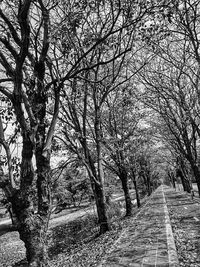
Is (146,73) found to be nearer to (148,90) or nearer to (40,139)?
A: (148,90)

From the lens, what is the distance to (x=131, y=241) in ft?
32.5

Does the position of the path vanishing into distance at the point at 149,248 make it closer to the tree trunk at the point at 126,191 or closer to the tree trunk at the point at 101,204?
the tree trunk at the point at 101,204

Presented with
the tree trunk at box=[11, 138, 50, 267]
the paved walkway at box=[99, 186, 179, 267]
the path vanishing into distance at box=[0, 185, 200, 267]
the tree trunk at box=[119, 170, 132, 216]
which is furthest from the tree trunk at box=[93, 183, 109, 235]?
the tree trunk at box=[11, 138, 50, 267]

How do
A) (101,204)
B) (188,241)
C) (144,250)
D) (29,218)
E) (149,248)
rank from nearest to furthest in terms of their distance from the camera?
(29,218), (144,250), (149,248), (188,241), (101,204)

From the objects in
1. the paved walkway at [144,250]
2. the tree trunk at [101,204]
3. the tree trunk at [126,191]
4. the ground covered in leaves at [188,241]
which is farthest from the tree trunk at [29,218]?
the tree trunk at [126,191]

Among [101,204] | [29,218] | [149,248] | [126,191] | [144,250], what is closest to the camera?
[29,218]

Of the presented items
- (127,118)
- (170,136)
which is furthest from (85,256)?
(170,136)

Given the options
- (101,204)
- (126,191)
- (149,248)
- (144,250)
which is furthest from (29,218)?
(126,191)

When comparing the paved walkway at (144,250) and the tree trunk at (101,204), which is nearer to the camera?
the paved walkway at (144,250)

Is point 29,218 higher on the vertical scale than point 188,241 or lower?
higher

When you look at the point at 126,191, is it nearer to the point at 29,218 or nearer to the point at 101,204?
the point at 101,204

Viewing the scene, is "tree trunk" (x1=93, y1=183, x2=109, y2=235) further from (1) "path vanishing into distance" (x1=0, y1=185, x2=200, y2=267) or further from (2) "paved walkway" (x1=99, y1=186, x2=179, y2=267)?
(2) "paved walkway" (x1=99, y1=186, x2=179, y2=267)

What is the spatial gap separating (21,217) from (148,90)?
12000 millimetres

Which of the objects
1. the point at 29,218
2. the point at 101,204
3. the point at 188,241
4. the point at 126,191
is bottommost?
the point at 188,241
